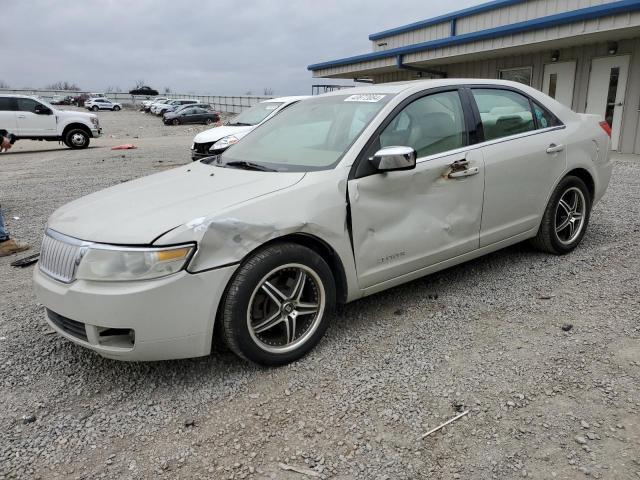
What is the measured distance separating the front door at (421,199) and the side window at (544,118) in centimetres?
98

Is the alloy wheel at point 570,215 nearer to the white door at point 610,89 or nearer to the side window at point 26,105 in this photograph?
the white door at point 610,89

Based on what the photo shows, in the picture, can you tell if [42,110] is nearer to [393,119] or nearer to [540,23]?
[540,23]

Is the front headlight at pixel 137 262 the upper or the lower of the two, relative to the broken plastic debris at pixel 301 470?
upper

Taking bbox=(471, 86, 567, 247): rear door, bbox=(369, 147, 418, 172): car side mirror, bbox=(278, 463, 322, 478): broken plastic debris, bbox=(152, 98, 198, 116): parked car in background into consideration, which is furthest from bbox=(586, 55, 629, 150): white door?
bbox=(152, 98, 198, 116): parked car in background

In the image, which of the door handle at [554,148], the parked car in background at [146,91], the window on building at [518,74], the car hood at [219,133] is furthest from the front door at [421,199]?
the parked car in background at [146,91]

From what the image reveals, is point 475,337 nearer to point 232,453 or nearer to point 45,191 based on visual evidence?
point 232,453

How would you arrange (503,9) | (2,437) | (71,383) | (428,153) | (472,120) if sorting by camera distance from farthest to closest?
(503,9), (472,120), (428,153), (71,383), (2,437)

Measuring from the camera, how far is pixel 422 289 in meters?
4.06

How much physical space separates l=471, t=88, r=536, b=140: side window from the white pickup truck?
54.8 ft

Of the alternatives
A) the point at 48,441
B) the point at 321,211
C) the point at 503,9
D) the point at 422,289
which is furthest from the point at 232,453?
the point at 503,9

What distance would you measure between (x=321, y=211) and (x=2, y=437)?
6.55ft

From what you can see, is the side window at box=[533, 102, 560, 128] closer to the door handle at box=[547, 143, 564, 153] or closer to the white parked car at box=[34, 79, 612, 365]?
the white parked car at box=[34, 79, 612, 365]

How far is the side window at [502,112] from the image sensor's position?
3.94 meters

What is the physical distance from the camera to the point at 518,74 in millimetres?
14102
